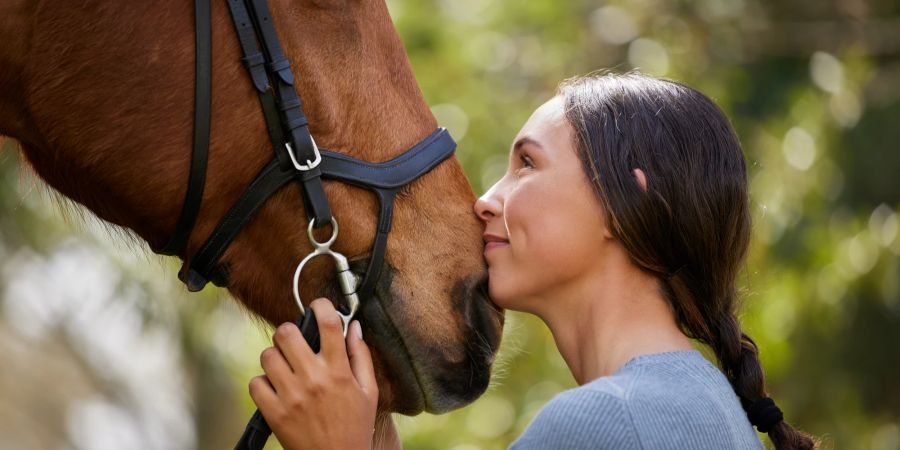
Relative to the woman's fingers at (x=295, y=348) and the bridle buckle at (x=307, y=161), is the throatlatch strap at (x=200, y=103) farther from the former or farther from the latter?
the woman's fingers at (x=295, y=348)

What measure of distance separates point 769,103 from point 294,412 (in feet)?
25.8

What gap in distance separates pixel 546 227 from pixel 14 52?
119 centimetres

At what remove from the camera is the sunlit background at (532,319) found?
6797 millimetres

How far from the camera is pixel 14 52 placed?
2.29m

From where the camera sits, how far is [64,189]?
2502 mm

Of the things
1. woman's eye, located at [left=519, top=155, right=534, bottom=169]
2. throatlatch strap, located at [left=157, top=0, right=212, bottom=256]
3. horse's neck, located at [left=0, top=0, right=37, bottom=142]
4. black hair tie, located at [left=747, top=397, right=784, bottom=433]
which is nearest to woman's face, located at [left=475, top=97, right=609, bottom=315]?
woman's eye, located at [left=519, top=155, right=534, bottom=169]

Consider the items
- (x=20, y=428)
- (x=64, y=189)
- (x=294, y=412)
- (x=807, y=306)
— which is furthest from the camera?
(x=20, y=428)

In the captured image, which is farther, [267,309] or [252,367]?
[252,367]

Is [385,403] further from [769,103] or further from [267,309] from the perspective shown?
[769,103]

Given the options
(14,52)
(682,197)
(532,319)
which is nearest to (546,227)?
(682,197)

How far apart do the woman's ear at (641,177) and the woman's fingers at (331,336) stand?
65cm

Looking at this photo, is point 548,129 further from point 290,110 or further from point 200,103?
point 200,103

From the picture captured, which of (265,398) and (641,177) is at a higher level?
(641,177)

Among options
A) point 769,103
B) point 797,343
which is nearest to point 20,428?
point 797,343
